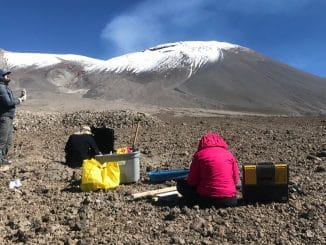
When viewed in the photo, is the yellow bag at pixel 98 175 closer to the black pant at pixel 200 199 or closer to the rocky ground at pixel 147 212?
the rocky ground at pixel 147 212

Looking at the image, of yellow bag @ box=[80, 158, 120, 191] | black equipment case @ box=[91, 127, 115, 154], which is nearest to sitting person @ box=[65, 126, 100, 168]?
black equipment case @ box=[91, 127, 115, 154]

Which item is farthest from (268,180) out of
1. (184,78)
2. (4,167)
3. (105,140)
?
(184,78)

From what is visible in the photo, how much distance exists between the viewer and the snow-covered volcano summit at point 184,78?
4641 cm

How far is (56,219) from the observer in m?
5.95

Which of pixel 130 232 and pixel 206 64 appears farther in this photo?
pixel 206 64

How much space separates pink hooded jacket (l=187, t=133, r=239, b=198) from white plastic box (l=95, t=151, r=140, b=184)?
1778 millimetres

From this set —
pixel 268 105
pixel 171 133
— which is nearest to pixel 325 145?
pixel 171 133

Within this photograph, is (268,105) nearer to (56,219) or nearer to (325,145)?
(325,145)

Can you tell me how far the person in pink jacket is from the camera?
5.93 m

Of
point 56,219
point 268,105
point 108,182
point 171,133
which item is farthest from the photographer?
point 268,105

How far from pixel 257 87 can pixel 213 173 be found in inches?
1868

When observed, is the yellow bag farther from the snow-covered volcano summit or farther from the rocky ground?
the snow-covered volcano summit

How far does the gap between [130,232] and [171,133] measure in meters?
8.66

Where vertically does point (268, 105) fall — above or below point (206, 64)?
below
